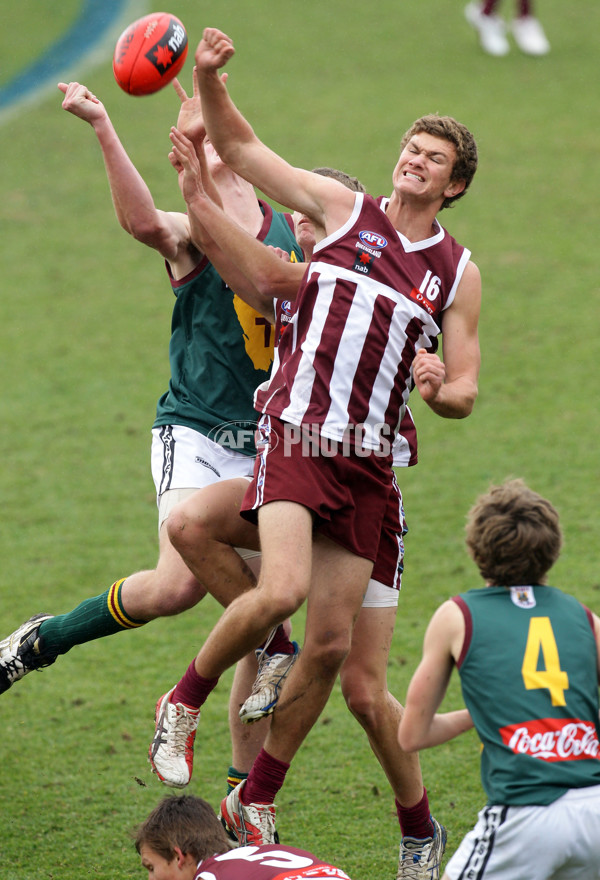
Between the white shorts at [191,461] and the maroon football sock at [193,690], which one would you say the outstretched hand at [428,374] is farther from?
the maroon football sock at [193,690]

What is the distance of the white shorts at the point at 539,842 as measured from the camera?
3201 mm

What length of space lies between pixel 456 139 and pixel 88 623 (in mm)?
2592

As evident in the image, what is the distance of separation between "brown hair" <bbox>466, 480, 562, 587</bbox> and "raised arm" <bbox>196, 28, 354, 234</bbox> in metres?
1.57

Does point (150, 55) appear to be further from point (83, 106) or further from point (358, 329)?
point (358, 329)

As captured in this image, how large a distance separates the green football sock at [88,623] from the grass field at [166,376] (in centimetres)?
92

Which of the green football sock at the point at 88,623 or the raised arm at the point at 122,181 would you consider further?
the green football sock at the point at 88,623

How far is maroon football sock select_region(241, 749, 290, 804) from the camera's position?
450 cm

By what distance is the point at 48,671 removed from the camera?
285 inches

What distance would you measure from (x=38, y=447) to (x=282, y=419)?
6330 millimetres

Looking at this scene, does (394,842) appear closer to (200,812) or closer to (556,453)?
(200,812)

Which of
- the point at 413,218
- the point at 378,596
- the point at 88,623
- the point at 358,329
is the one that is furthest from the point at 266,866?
the point at 413,218

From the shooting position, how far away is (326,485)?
14.3 feet

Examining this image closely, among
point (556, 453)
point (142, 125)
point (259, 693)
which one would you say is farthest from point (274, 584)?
point (142, 125)

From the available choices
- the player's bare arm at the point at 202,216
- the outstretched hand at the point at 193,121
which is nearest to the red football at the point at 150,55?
the outstretched hand at the point at 193,121
